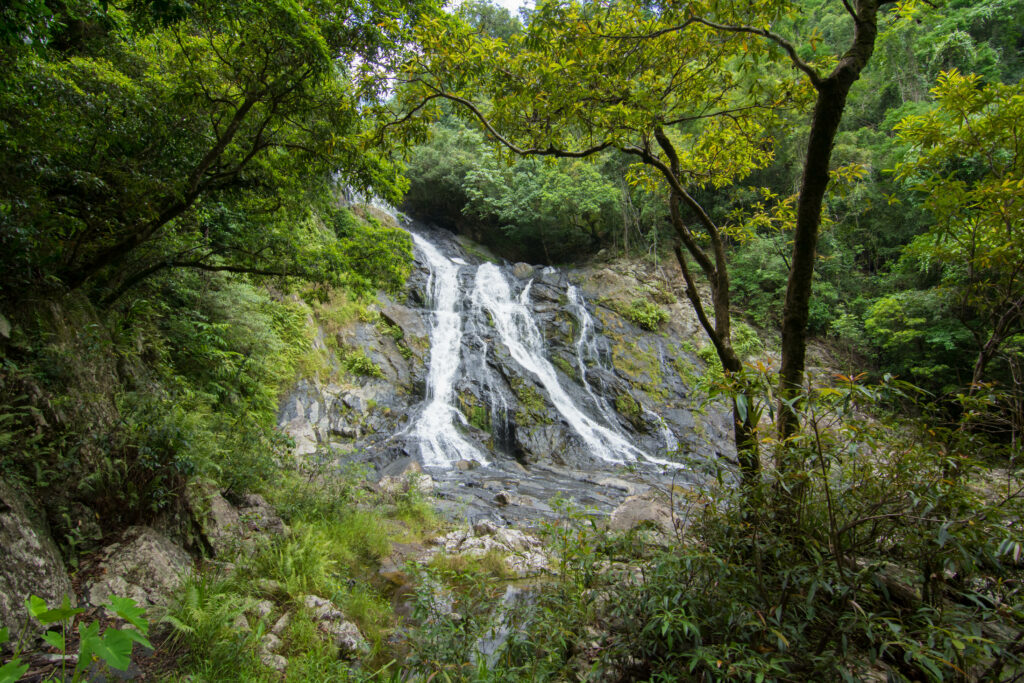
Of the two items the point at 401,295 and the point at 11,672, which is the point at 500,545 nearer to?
the point at 401,295

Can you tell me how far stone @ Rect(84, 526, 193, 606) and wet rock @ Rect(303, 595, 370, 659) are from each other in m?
1.03

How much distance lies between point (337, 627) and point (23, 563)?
2.04 meters

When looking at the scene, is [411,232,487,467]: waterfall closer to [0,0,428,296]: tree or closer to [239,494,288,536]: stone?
[239,494,288,536]: stone

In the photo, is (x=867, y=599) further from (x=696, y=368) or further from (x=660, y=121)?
(x=696, y=368)

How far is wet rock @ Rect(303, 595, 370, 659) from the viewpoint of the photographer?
3443mm

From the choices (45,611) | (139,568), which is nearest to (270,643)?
(139,568)

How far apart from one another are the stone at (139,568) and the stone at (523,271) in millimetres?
16701

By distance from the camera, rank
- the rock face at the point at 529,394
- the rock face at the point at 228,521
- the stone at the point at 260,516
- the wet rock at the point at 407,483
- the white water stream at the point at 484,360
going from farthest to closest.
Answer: the white water stream at the point at 484,360, the rock face at the point at 529,394, the wet rock at the point at 407,483, the stone at the point at 260,516, the rock face at the point at 228,521

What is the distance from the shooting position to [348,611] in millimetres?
3928

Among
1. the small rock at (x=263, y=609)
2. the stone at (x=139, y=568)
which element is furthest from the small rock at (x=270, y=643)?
the stone at (x=139, y=568)

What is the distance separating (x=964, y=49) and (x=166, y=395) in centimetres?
2736

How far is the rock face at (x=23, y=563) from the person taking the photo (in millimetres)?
2621

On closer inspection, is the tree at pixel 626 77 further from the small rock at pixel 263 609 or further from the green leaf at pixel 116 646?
the small rock at pixel 263 609

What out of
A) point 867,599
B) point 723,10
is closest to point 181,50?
point 723,10
